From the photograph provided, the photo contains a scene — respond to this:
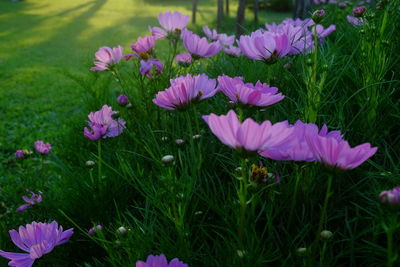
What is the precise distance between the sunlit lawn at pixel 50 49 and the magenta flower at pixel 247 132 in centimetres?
141

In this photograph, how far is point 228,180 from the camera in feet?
3.51

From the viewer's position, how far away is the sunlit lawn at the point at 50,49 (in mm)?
3201

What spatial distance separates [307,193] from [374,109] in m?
0.35

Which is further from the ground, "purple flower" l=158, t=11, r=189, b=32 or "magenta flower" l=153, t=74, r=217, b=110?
"purple flower" l=158, t=11, r=189, b=32

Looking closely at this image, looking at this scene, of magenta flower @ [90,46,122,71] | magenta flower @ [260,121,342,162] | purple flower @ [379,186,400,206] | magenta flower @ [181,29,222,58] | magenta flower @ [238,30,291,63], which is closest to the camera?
purple flower @ [379,186,400,206]

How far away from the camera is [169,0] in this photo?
43.9 feet

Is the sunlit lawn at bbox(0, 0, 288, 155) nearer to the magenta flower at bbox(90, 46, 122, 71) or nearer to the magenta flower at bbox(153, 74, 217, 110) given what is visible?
the magenta flower at bbox(90, 46, 122, 71)

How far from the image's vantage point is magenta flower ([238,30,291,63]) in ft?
2.84

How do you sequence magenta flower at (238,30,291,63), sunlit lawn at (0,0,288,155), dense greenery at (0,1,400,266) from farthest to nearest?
sunlit lawn at (0,0,288,155), magenta flower at (238,30,291,63), dense greenery at (0,1,400,266)

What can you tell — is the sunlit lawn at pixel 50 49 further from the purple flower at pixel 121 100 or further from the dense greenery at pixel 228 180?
the purple flower at pixel 121 100

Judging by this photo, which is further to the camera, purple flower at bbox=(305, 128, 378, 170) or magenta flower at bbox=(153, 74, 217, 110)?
magenta flower at bbox=(153, 74, 217, 110)

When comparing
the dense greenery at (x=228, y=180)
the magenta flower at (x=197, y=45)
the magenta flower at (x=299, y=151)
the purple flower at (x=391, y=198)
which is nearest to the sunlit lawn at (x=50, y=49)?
the dense greenery at (x=228, y=180)

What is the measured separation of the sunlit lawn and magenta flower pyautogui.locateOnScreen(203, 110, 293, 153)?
1.41 meters

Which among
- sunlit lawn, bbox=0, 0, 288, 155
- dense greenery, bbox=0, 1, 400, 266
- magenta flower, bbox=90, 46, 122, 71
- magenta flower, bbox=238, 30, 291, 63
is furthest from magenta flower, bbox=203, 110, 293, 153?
sunlit lawn, bbox=0, 0, 288, 155
